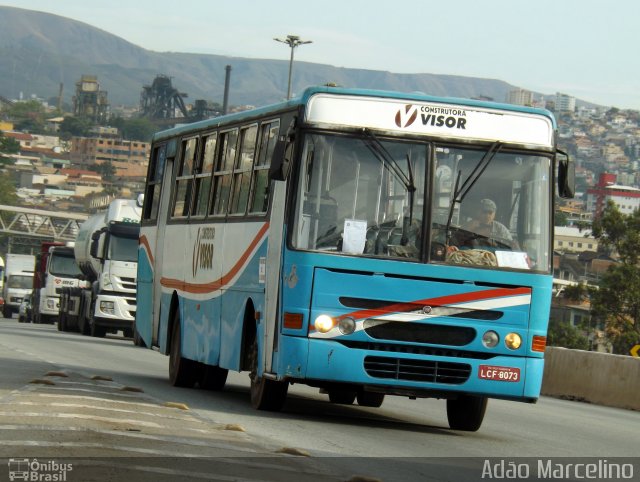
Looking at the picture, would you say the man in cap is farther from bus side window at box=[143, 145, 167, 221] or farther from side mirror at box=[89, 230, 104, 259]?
side mirror at box=[89, 230, 104, 259]

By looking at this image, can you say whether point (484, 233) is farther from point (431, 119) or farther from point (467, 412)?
point (467, 412)

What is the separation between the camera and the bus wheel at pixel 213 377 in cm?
1845

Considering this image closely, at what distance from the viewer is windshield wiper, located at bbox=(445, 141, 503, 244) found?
1397cm

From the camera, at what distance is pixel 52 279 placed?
55.2m

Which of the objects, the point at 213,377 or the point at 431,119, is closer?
the point at 431,119

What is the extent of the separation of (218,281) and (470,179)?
376 cm

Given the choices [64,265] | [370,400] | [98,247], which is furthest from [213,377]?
[64,265]

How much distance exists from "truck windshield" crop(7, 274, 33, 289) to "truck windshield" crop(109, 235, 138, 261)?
4622 centimetres

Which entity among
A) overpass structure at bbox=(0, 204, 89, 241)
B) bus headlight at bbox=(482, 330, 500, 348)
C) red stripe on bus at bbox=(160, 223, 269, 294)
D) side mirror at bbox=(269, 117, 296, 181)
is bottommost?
bus headlight at bbox=(482, 330, 500, 348)

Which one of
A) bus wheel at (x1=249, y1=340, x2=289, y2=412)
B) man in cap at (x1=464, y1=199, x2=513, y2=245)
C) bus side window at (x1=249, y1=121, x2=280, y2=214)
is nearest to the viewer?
man in cap at (x1=464, y1=199, x2=513, y2=245)

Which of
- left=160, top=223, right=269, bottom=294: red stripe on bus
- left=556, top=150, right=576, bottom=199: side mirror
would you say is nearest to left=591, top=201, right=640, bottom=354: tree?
left=160, top=223, right=269, bottom=294: red stripe on bus

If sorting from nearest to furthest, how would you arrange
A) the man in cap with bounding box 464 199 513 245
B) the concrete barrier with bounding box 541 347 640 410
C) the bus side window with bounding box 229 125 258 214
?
the man in cap with bounding box 464 199 513 245 < the bus side window with bounding box 229 125 258 214 < the concrete barrier with bounding box 541 347 640 410

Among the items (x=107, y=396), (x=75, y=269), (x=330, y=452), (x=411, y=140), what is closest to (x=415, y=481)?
(x=330, y=452)

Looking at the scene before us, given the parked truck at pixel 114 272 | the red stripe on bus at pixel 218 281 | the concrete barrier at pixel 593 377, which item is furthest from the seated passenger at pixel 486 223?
the parked truck at pixel 114 272
